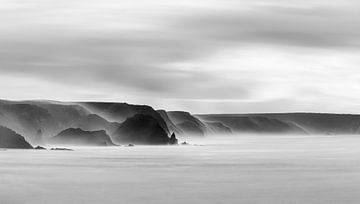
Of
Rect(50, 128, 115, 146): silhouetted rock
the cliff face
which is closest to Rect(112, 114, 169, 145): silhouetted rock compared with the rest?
the cliff face

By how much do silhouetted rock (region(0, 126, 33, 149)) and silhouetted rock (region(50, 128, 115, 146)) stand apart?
719 inches

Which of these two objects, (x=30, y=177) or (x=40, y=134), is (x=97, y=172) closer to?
(x=30, y=177)

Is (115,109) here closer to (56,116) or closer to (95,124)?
(56,116)

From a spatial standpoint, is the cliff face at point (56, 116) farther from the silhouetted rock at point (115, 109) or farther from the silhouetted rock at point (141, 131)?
the silhouetted rock at point (141, 131)

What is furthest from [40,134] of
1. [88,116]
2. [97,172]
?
[97,172]

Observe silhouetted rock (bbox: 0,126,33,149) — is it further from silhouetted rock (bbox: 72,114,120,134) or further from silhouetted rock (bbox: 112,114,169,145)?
silhouetted rock (bbox: 72,114,120,134)

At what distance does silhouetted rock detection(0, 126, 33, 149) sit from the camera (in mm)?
106312

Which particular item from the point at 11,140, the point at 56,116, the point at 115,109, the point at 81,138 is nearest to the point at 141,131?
the point at 81,138

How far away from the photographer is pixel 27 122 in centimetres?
13625

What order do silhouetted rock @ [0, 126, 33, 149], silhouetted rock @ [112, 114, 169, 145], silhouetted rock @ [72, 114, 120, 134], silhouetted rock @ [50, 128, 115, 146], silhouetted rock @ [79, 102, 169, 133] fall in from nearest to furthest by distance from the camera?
1. silhouetted rock @ [0, 126, 33, 149]
2. silhouetted rock @ [50, 128, 115, 146]
3. silhouetted rock @ [112, 114, 169, 145]
4. silhouetted rock @ [72, 114, 120, 134]
5. silhouetted rock @ [79, 102, 169, 133]

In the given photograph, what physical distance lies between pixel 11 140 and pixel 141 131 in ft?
117

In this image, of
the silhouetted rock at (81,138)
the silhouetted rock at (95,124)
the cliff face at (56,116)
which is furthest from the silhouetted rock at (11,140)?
the silhouetted rock at (95,124)

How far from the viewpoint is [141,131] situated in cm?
14025

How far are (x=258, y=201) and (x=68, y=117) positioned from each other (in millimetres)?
120381
